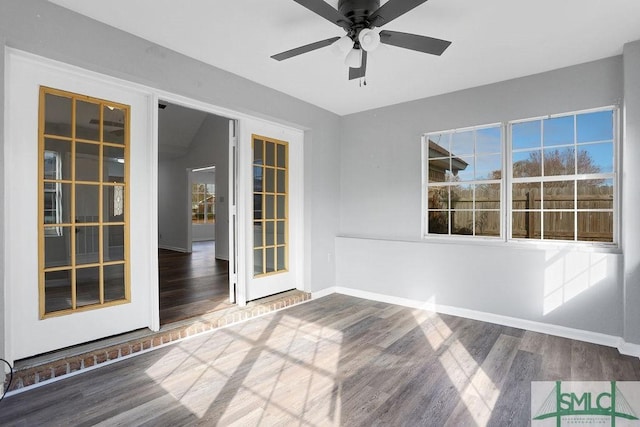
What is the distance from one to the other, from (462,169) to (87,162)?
13.0 feet

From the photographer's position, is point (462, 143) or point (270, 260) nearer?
point (462, 143)

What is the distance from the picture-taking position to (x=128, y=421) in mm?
1967

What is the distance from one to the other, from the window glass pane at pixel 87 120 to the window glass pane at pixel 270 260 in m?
2.25

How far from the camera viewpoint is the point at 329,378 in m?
2.50

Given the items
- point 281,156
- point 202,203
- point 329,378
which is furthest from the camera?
point 202,203

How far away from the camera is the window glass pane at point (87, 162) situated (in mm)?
2674

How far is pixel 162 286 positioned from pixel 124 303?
76.5 inches

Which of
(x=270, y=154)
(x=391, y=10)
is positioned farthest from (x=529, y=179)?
(x=270, y=154)

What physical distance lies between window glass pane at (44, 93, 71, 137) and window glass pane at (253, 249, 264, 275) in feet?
7.34

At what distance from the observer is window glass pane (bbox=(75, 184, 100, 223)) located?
2689 millimetres

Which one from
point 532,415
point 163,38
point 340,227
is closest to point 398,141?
point 340,227

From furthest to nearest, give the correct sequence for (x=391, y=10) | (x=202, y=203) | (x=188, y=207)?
(x=202, y=203), (x=188, y=207), (x=391, y=10)

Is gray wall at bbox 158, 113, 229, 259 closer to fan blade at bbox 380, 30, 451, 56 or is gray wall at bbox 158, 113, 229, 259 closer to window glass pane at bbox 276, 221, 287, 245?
window glass pane at bbox 276, 221, 287, 245

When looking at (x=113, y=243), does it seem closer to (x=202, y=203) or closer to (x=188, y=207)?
(x=188, y=207)
